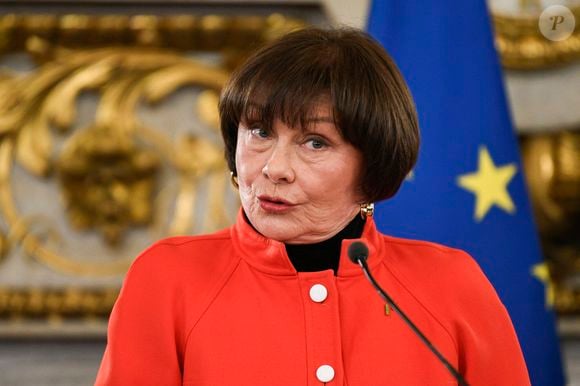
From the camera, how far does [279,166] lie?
40.7 inches

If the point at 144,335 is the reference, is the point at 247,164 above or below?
above

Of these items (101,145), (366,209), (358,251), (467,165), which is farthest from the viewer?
(101,145)

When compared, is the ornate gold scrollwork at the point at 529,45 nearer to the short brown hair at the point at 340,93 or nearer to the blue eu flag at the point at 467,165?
the blue eu flag at the point at 467,165

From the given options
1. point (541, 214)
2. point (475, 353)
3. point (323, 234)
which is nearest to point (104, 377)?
point (323, 234)

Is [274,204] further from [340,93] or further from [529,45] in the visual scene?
[529,45]

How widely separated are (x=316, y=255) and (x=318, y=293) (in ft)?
0.16

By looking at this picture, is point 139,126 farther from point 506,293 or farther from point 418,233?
point 506,293

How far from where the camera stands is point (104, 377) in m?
1.02

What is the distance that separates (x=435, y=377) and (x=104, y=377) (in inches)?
12.4

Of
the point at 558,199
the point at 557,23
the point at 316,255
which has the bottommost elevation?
the point at 558,199

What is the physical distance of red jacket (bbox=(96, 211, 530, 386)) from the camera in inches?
40.4

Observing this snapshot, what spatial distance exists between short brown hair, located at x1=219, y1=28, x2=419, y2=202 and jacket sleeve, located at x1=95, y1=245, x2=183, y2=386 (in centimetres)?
19

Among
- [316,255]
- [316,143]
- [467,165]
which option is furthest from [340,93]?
[467,165]

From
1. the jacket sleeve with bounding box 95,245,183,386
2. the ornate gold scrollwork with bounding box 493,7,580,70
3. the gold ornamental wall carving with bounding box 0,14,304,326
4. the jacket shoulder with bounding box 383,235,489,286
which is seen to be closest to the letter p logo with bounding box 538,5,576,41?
the ornate gold scrollwork with bounding box 493,7,580,70
